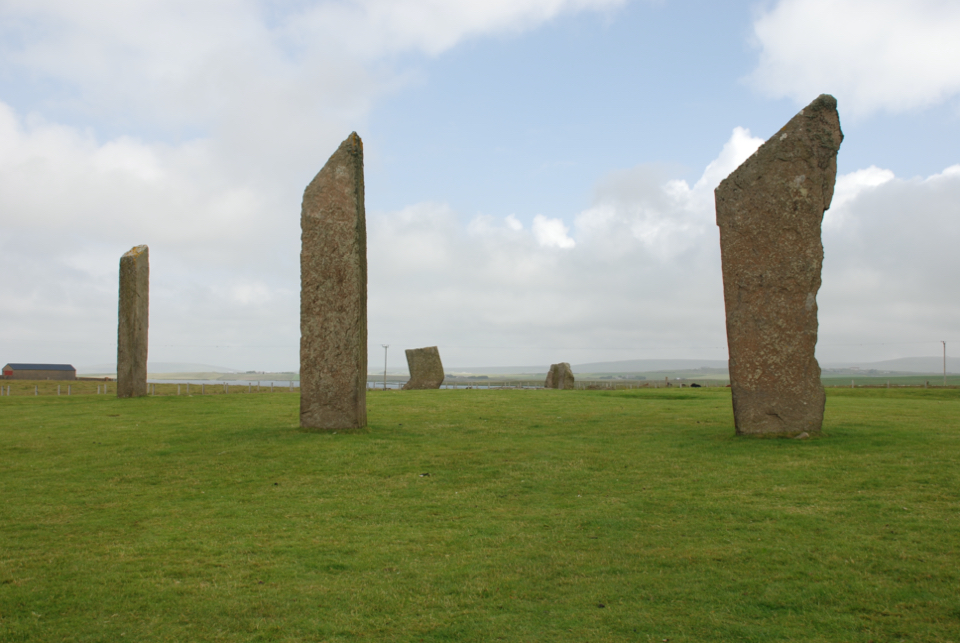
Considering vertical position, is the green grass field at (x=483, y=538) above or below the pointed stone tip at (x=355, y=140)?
below

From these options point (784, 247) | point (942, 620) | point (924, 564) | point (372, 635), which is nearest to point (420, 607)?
point (372, 635)

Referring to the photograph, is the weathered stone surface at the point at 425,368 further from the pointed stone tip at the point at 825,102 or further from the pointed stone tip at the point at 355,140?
the pointed stone tip at the point at 825,102

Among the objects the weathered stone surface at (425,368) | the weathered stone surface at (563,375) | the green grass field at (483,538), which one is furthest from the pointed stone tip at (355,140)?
the weathered stone surface at (563,375)

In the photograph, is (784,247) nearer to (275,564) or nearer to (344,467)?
(344,467)

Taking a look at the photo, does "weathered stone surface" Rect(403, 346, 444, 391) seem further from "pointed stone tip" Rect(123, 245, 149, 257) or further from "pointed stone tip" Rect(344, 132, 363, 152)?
"pointed stone tip" Rect(344, 132, 363, 152)

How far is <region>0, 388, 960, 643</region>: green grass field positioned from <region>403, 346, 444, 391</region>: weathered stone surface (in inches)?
745

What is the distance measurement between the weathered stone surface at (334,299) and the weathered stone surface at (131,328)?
12.2 meters

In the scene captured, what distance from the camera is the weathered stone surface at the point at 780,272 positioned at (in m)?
Result: 11.0

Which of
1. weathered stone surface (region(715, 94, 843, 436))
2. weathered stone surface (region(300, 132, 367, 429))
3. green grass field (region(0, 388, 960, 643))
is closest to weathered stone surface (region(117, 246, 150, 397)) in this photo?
green grass field (region(0, 388, 960, 643))

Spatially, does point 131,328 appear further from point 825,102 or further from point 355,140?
point 825,102

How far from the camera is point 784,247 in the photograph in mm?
11125

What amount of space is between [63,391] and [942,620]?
1548 inches

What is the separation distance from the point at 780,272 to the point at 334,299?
7.76 metres

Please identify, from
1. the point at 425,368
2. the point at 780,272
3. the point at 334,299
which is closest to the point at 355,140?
the point at 334,299
